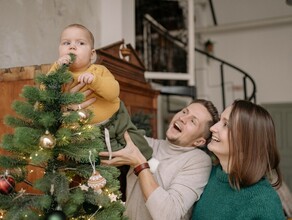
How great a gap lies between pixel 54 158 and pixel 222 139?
30.2 inches

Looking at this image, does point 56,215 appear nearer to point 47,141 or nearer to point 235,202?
point 47,141

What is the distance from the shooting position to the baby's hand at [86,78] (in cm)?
123

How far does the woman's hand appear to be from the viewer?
1.48m

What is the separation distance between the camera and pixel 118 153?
148 centimetres

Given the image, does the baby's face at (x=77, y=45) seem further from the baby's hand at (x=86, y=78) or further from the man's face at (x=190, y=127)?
the man's face at (x=190, y=127)

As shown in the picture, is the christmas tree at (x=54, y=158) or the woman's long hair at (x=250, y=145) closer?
the christmas tree at (x=54, y=158)

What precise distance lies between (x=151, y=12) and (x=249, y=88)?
6.89 ft

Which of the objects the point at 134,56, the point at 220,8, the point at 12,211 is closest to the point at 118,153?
the point at 12,211

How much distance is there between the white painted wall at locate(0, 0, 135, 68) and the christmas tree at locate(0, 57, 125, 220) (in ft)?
3.26

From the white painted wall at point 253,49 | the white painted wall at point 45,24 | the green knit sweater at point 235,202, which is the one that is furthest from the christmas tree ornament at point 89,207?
the white painted wall at point 253,49

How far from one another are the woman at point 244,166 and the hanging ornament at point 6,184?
34.0 inches

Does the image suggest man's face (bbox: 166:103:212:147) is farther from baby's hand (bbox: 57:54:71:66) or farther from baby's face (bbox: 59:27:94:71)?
baby's hand (bbox: 57:54:71:66)

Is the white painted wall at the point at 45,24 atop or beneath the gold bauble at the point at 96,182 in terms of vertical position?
atop

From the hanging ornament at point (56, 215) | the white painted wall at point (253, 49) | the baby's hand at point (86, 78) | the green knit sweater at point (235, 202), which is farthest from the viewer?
the white painted wall at point (253, 49)
